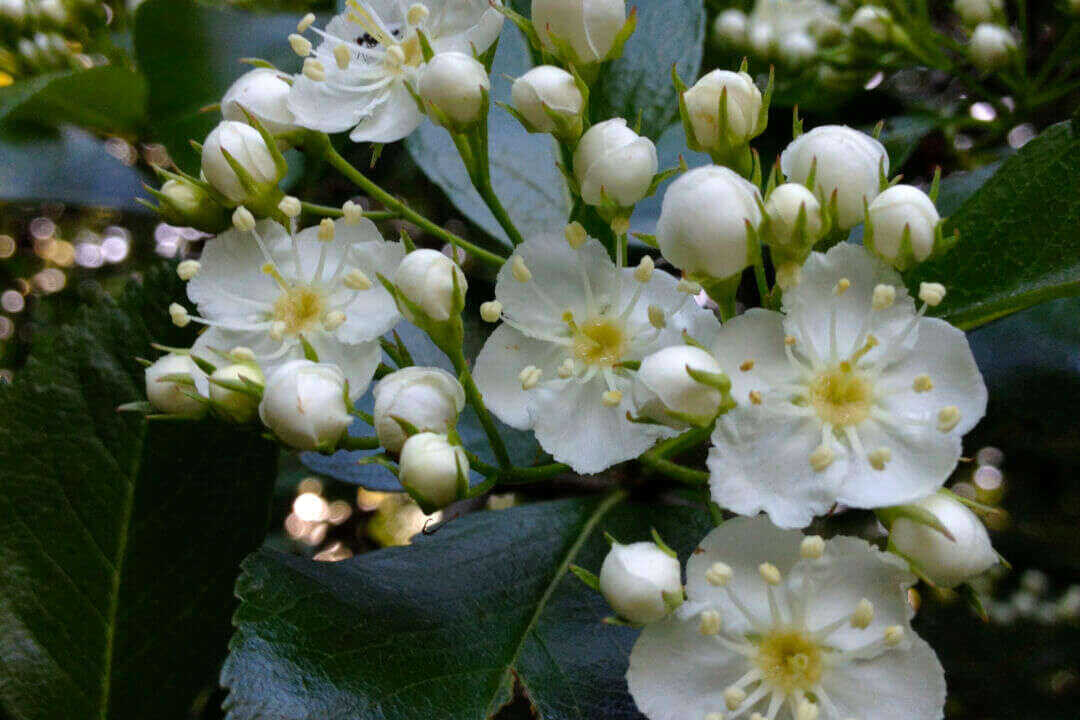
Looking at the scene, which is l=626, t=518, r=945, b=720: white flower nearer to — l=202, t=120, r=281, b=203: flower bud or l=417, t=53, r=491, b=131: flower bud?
l=417, t=53, r=491, b=131: flower bud

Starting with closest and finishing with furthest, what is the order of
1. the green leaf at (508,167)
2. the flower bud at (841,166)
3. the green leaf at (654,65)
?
the flower bud at (841,166) → the green leaf at (654,65) → the green leaf at (508,167)

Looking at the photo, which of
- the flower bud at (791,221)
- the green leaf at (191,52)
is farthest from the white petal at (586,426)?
the green leaf at (191,52)

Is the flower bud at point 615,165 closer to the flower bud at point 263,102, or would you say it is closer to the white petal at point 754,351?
the white petal at point 754,351

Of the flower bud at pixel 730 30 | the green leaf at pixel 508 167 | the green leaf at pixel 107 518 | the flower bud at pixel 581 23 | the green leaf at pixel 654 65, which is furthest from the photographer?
the flower bud at pixel 730 30

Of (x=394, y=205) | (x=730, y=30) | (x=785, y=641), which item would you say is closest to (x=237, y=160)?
(x=394, y=205)

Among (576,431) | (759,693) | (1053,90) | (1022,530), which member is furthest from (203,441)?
(1022,530)

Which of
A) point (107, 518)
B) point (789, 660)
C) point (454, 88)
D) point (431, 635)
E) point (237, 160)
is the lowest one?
point (107, 518)

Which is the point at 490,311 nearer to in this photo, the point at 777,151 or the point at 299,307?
the point at 299,307

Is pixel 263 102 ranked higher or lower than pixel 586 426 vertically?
higher
